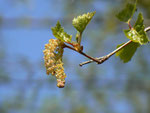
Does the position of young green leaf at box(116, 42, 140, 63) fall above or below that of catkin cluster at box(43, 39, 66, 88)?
above

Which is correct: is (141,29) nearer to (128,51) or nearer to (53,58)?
(128,51)

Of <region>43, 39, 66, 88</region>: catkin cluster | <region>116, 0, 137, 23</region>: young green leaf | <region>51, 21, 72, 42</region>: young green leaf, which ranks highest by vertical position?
<region>116, 0, 137, 23</region>: young green leaf

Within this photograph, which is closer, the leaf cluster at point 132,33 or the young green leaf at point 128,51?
the leaf cluster at point 132,33

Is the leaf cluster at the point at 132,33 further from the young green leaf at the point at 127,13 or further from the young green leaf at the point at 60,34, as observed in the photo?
the young green leaf at the point at 60,34

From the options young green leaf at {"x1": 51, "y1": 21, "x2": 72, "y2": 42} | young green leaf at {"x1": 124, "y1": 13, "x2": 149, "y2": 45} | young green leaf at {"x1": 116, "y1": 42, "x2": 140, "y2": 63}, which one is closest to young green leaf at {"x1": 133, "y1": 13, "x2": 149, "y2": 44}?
young green leaf at {"x1": 124, "y1": 13, "x2": 149, "y2": 45}

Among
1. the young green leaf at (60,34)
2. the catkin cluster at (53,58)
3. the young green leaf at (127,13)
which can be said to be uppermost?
the young green leaf at (127,13)

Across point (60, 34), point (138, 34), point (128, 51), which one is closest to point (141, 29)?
point (138, 34)

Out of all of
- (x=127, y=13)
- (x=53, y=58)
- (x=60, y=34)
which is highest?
(x=127, y=13)

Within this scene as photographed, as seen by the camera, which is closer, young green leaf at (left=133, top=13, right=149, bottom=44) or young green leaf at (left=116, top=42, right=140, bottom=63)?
young green leaf at (left=133, top=13, right=149, bottom=44)

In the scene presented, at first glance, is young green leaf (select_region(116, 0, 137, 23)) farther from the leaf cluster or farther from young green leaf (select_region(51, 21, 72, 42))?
young green leaf (select_region(51, 21, 72, 42))

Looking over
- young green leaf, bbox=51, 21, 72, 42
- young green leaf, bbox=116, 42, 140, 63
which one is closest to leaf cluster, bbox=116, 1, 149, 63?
young green leaf, bbox=116, 42, 140, 63

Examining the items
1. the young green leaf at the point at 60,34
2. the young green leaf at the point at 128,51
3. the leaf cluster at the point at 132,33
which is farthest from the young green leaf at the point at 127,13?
the young green leaf at the point at 60,34

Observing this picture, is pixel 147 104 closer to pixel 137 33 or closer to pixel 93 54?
pixel 93 54
